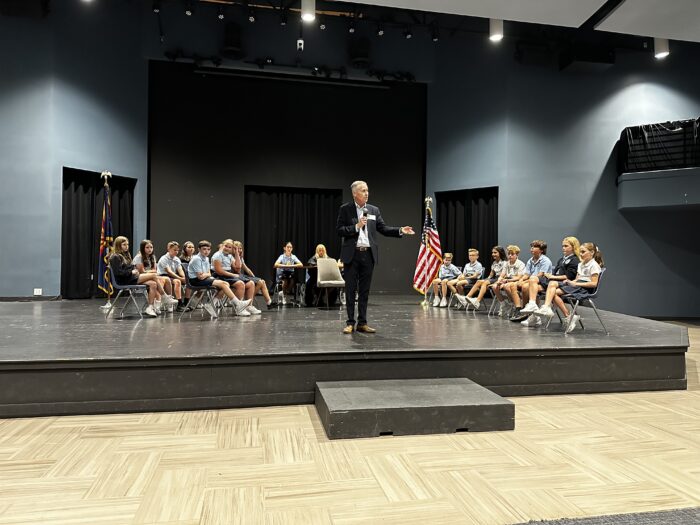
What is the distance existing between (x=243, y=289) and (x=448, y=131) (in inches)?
249

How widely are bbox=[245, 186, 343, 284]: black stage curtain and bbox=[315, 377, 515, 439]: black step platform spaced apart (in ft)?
24.9

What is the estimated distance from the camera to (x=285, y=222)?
35.8ft

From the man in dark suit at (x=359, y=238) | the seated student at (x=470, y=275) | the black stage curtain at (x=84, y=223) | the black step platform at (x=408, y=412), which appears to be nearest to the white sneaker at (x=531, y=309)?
the seated student at (x=470, y=275)

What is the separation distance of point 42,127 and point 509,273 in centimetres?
803

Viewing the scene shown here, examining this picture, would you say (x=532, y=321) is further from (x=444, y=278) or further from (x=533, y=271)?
(x=444, y=278)

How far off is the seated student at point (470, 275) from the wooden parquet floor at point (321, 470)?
14.5 ft

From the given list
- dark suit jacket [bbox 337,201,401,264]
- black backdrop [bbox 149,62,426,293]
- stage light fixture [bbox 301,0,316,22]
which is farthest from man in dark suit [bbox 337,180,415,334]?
black backdrop [bbox 149,62,426,293]

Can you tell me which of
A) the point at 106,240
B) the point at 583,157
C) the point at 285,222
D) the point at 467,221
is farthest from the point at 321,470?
the point at 583,157

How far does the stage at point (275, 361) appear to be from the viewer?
341 cm

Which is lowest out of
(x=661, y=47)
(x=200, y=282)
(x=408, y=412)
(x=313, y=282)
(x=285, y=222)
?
(x=408, y=412)

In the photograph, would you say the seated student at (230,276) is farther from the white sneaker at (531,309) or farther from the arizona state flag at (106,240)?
the white sneaker at (531,309)

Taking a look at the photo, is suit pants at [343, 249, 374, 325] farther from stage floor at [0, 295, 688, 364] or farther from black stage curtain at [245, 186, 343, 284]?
black stage curtain at [245, 186, 343, 284]

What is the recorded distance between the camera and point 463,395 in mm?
3406

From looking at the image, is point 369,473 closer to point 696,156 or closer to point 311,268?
point 311,268
